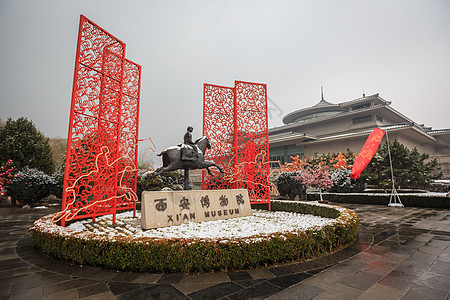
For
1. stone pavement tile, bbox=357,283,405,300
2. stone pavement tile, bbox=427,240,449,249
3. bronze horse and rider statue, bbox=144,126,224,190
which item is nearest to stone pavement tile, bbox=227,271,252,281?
stone pavement tile, bbox=357,283,405,300

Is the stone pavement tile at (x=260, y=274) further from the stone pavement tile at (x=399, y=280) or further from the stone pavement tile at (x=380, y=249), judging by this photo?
the stone pavement tile at (x=380, y=249)

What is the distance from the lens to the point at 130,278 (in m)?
3.12

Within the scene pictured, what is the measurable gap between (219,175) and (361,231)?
16.2 feet

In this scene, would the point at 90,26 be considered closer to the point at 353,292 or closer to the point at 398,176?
the point at 353,292

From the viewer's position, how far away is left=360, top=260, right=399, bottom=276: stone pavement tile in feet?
10.8

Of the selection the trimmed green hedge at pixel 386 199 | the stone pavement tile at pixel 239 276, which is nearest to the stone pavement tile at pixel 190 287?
the stone pavement tile at pixel 239 276

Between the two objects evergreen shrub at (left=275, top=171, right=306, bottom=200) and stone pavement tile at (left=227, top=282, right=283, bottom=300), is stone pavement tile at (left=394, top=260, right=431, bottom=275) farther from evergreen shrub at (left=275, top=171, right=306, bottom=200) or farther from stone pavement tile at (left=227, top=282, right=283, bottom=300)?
evergreen shrub at (left=275, top=171, right=306, bottom=200)

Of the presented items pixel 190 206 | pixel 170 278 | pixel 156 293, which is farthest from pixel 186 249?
pixel 190 206

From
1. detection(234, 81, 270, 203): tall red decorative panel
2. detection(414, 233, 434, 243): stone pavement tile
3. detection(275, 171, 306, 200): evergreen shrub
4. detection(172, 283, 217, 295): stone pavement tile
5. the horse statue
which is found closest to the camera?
detection(172, 283, 217, 295): stone pavement tile

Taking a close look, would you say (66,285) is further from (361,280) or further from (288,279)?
(361,280)

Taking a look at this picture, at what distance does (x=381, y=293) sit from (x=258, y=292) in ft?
4.72

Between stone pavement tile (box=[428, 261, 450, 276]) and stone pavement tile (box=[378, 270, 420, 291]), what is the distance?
501 millimetres

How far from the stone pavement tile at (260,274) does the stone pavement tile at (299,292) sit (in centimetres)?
44

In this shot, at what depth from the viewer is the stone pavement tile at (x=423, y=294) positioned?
2.53 meters
